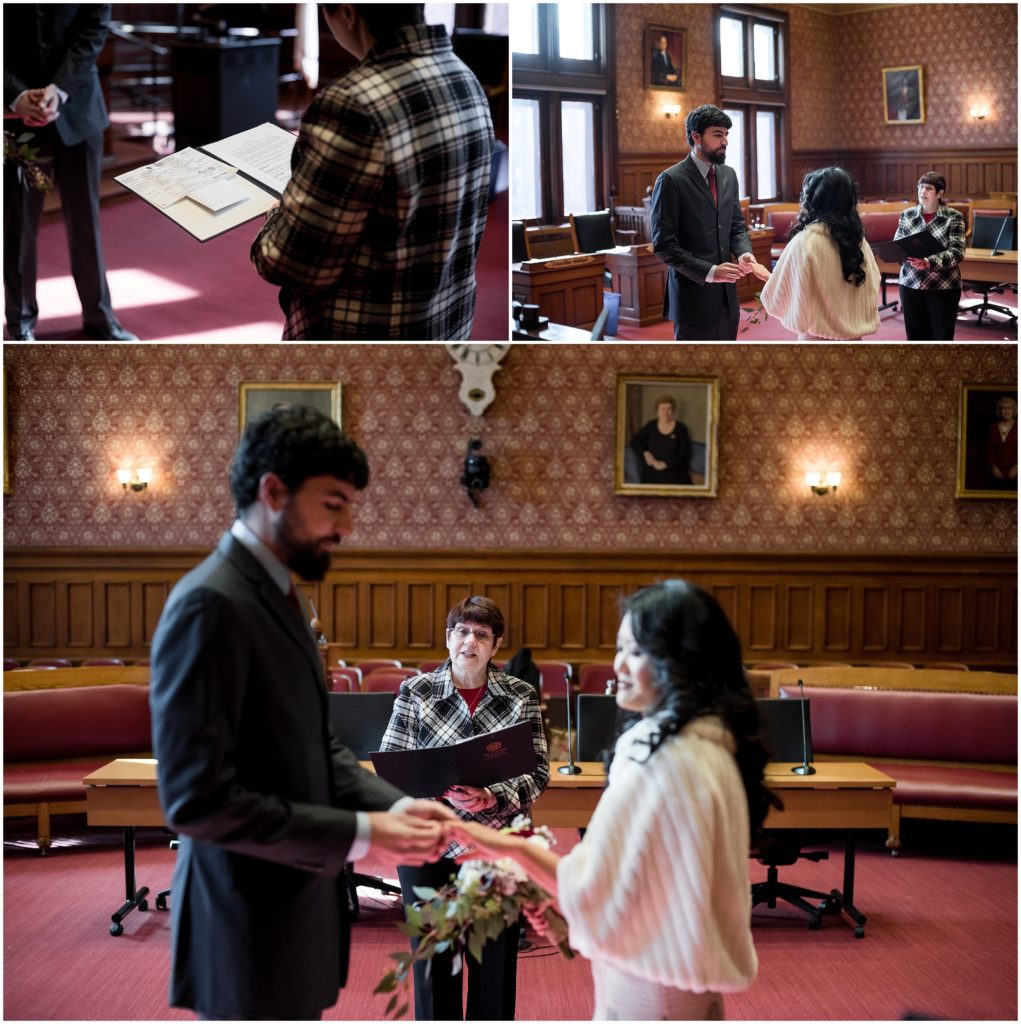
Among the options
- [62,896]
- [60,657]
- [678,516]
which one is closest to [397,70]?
[62,896]

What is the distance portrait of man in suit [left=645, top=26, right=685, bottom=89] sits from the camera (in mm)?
3486

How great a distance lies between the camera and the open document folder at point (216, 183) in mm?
2824

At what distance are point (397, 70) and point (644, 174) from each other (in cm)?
140

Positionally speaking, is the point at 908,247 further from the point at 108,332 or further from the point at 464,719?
the point at 108,332

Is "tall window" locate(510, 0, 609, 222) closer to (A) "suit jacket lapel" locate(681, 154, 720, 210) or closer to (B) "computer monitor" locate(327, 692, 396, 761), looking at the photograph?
(A) "suit jacket lapel" locate(681, 154, 720, 210)

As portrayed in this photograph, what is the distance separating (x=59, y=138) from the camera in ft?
12.0

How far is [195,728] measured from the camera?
1724 mm

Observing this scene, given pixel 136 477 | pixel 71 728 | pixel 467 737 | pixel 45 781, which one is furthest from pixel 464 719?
pixel 136 477

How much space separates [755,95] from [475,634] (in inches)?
74.8

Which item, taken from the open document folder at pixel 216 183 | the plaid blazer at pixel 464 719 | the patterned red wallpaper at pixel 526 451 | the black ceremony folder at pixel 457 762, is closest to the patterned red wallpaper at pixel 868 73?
the open document folder at pixel 216 183

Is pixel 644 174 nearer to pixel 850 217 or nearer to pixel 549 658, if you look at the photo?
pixel 850 217

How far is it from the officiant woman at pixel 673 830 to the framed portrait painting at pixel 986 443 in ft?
27.4

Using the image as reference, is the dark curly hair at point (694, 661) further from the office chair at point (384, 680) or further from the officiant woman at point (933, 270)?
the office chair at point (384, 680)

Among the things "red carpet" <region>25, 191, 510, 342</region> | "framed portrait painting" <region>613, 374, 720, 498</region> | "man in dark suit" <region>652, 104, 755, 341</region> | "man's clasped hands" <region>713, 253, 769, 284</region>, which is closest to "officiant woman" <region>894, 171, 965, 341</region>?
"man's clasped hands" <region>713, 253, 769, 284</region>
